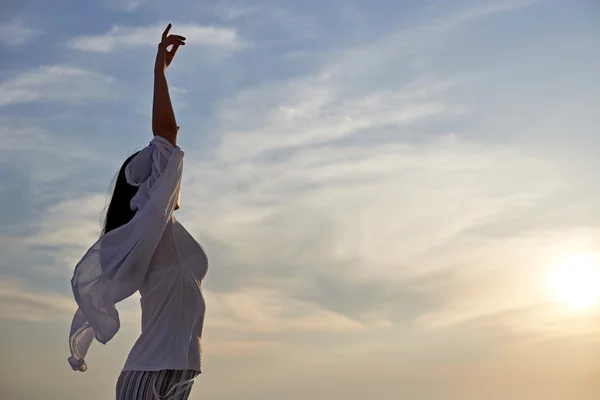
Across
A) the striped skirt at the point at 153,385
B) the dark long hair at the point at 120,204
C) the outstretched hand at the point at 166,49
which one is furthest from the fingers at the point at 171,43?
the striped skirt at the point at 153,385

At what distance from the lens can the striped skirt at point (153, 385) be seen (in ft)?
11.5

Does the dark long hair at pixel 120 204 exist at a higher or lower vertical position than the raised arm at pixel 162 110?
lower

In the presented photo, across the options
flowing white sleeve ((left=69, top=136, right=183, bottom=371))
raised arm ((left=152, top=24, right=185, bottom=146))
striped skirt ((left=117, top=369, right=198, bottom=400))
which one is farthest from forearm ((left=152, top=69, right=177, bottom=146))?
striped skirt ((left=117, top=369, right=198, bottom=400))

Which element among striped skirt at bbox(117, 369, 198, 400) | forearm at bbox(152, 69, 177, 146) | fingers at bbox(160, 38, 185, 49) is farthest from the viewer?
fingers at bbox(160, 38, 185, 49)

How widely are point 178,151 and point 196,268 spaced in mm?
551

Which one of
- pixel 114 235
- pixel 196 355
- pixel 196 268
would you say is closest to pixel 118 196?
pixel 114 235

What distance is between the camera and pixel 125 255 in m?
3.61

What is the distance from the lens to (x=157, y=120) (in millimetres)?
3805

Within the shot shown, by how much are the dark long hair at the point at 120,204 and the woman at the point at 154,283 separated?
0.32ft

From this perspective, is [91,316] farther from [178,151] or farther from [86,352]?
[178,151]

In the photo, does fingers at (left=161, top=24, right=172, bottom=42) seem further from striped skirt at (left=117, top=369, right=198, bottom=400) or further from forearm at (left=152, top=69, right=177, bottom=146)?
striped skirt at (left=117, top=369, right=198, bottom=400)

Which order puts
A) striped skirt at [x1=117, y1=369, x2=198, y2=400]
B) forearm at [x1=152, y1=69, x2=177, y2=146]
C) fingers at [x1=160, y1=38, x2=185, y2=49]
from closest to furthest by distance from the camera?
1. striped skirt at [x1=117, y1=369, x2=198, y2=400]
2. forearm at [x1=152, y1=69, x2=177, y2=146]
3. fingers at [x1=160, y1=38, x2=185, y2=49]

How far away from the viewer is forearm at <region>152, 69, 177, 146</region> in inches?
149

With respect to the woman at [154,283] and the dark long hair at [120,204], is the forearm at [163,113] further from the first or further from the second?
the dark long hair at [120,204]
